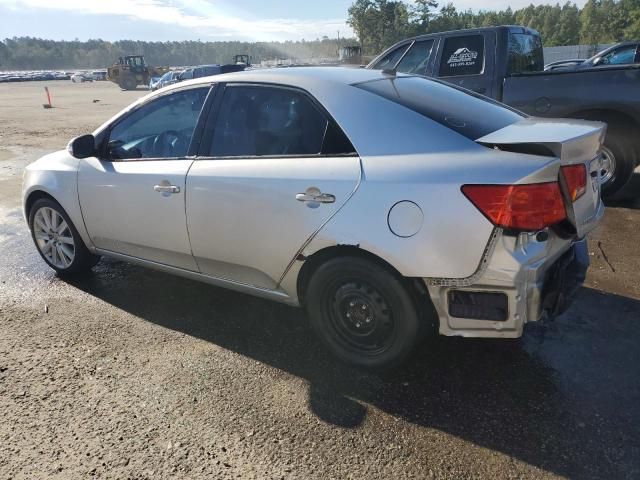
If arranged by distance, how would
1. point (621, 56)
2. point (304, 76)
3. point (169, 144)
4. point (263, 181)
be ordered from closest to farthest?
point (263, 181) < point (304, 76) < point (169, 144) < point (621, 56)

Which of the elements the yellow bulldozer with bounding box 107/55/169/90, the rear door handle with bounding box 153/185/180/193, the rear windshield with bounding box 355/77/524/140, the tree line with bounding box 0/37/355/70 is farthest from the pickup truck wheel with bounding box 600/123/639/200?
the tree line with bounding box 0/37/355/70

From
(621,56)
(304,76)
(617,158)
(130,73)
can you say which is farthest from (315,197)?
(130,73)

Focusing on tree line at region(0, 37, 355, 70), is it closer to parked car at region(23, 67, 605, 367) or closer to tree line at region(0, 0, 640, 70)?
tree line at region(0, 0, 640, 70)

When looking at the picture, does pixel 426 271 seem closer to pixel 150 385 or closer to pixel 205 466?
pixel 205 466

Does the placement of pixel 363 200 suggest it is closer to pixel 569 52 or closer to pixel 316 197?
pixel 316 197

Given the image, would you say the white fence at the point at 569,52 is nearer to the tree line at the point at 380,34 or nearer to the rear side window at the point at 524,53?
the tree line at the point at 380,34

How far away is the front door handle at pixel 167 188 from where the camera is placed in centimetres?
328

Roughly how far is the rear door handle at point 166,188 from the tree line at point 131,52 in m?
132

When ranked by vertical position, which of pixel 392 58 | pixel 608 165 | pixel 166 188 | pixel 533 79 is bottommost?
pixel 608 165

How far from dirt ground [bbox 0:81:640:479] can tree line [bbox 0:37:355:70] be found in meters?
132

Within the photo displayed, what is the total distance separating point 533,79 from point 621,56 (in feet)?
26.6

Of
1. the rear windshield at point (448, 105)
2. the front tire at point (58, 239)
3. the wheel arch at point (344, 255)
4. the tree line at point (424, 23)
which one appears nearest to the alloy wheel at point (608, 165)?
the rear windshield at point (448, 105)

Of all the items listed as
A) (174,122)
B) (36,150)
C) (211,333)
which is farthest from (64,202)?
(36,150)

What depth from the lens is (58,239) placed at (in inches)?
171
